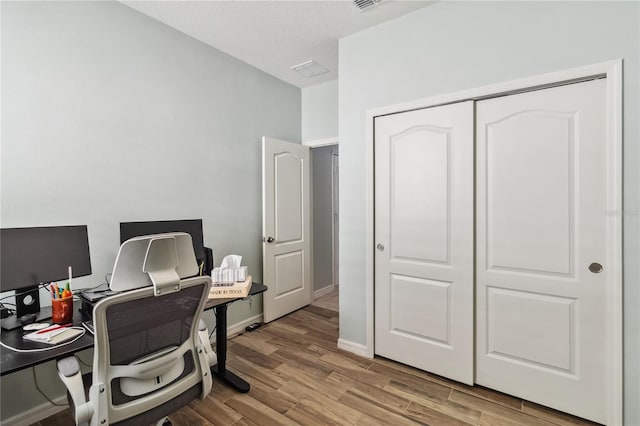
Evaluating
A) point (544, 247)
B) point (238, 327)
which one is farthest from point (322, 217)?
point (544, 247)

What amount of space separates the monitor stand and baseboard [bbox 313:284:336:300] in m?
3.01

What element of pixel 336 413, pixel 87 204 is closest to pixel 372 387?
pixel 336 413

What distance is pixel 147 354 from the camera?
4.50 feet

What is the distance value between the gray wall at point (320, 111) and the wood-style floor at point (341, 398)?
2.42 metres

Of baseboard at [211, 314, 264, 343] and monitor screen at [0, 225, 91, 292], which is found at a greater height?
monitor screen at [0, 225, 91, 292]

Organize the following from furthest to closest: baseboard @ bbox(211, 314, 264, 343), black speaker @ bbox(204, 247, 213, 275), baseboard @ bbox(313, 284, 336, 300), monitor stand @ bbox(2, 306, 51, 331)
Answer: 1. baseboard @ bbox(313, 284, 336, 300)
2. baseboard @ bbox(211, 314, 264, 343)
3. black speaker @ bbox(204, 247, 213, 275)
4. monitor stand @ bbox(2, 306, 51, 331)

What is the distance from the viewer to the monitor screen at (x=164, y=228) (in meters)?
2.18

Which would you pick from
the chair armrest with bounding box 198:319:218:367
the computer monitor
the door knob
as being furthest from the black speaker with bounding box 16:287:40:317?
the door knob

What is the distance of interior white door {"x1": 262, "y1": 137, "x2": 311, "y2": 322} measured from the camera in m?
3.40

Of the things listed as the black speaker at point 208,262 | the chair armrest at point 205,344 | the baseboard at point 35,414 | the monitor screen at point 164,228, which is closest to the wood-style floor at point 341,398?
the baseboard at point 35,414

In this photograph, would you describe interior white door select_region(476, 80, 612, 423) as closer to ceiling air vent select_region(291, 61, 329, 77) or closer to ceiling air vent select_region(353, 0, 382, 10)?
ceiling air vent select_region(353, 0, 382, 10)

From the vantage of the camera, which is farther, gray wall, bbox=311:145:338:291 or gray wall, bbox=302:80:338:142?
gray wall, bbox=311:145:338:291

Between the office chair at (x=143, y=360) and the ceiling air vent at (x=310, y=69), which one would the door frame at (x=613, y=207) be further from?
the office chair at (x=143, y=360)

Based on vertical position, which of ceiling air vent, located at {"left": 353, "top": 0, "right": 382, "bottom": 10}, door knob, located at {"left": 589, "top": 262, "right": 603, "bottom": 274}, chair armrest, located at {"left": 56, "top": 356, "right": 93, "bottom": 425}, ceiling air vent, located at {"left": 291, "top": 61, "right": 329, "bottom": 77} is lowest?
chair armrest, located at {"left": 56, "top": 356, "right": 93, "bottom": 425}
